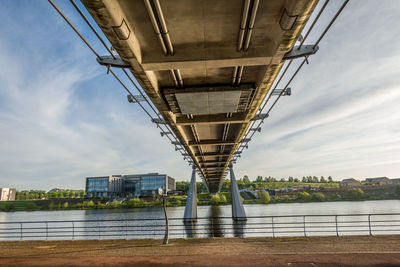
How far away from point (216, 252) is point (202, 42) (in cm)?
897

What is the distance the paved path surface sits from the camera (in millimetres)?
10203

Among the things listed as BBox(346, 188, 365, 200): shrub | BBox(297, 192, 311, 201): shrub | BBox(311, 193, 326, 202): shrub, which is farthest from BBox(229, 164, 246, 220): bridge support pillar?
BBox(346, 188, 365, 200): shrub

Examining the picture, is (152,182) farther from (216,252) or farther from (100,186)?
(216,252)

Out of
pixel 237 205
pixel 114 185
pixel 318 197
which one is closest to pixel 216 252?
pixel 237 205

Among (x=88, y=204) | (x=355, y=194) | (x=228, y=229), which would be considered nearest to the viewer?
(x=228, y=229)

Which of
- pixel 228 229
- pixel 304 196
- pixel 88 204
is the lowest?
pixel 88 204

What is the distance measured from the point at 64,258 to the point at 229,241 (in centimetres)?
810

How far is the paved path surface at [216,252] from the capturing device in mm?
10203

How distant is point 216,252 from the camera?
468 inches

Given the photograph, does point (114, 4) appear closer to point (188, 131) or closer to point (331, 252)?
point (331, 252)

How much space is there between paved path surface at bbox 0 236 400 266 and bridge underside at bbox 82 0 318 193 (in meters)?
7.20

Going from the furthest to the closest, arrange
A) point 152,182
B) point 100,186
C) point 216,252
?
point 152,182 < point 100,186 < point 216,252

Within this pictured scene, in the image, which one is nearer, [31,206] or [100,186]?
[31,206]

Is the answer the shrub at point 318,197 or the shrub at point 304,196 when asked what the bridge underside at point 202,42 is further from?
the shrub at point 318,197
